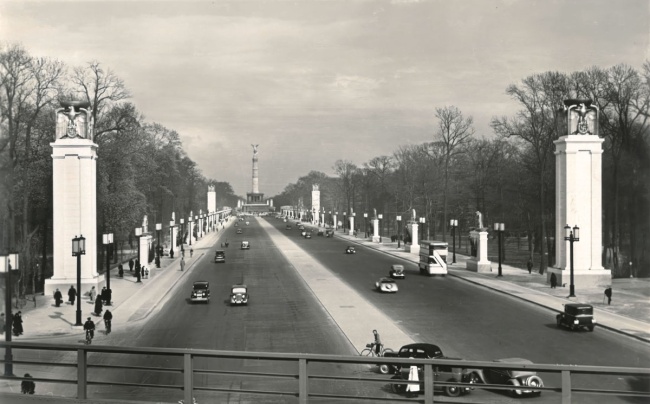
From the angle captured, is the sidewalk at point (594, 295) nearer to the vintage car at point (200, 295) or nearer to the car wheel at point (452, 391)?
the car wheel at point (452, 391)

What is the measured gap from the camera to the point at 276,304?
36094 millimetres

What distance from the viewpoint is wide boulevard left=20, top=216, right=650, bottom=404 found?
57.7ft

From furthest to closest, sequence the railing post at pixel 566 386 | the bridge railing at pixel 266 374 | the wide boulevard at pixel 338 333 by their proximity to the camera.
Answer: the wide boulevard at pixel 338 333
the railing post at pixel 566 386
the bridge railing at pixel 266 374

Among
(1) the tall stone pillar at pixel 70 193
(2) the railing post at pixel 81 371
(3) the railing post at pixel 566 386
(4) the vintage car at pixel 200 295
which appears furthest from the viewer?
(1) the tall stone pillar at pixel 70 193

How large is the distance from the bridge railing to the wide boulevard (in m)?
0.15

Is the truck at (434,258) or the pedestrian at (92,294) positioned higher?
the truck at (434,258)

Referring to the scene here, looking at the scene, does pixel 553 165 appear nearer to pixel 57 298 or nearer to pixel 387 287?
pixel 387 287

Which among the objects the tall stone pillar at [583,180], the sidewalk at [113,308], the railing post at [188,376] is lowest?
the sidewalk at [113,308]

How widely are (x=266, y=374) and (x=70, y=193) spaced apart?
37491 millimetres

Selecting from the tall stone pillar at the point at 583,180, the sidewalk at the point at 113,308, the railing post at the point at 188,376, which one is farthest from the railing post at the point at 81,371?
the tall stone pillar at the point at 583,180

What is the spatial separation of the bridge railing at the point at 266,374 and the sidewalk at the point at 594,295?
38.2 feet

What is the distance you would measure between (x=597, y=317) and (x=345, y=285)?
1747 centimetres

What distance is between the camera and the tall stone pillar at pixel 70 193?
4053 centimetres

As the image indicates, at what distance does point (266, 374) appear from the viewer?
6539 millimetres
